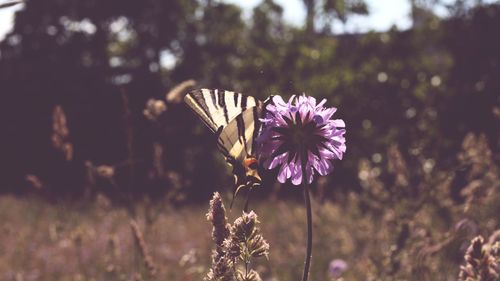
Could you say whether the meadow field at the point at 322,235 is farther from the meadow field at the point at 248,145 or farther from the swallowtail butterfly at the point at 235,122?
the swallowtail butterfly at the point at 235,122

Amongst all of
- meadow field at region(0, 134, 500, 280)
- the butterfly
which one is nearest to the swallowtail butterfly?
the butterfly

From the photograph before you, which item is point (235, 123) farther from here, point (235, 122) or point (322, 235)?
point (322, 235)

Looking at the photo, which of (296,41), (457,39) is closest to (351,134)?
(457,39)

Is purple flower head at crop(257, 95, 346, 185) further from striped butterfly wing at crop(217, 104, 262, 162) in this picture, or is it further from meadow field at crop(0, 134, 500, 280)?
meadow field at crop(0, 134, 500, 280)

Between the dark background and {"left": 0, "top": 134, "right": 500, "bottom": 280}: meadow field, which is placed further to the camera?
the dark background

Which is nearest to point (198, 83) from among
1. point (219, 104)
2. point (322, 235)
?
point (322, 235)

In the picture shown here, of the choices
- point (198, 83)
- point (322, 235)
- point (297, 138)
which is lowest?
point (297, 138)

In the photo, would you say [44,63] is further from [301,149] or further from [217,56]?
[301,149]

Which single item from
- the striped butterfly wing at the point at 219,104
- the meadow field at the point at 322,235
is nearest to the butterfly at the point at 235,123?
the striped butterfly wing at the point at 219,104
